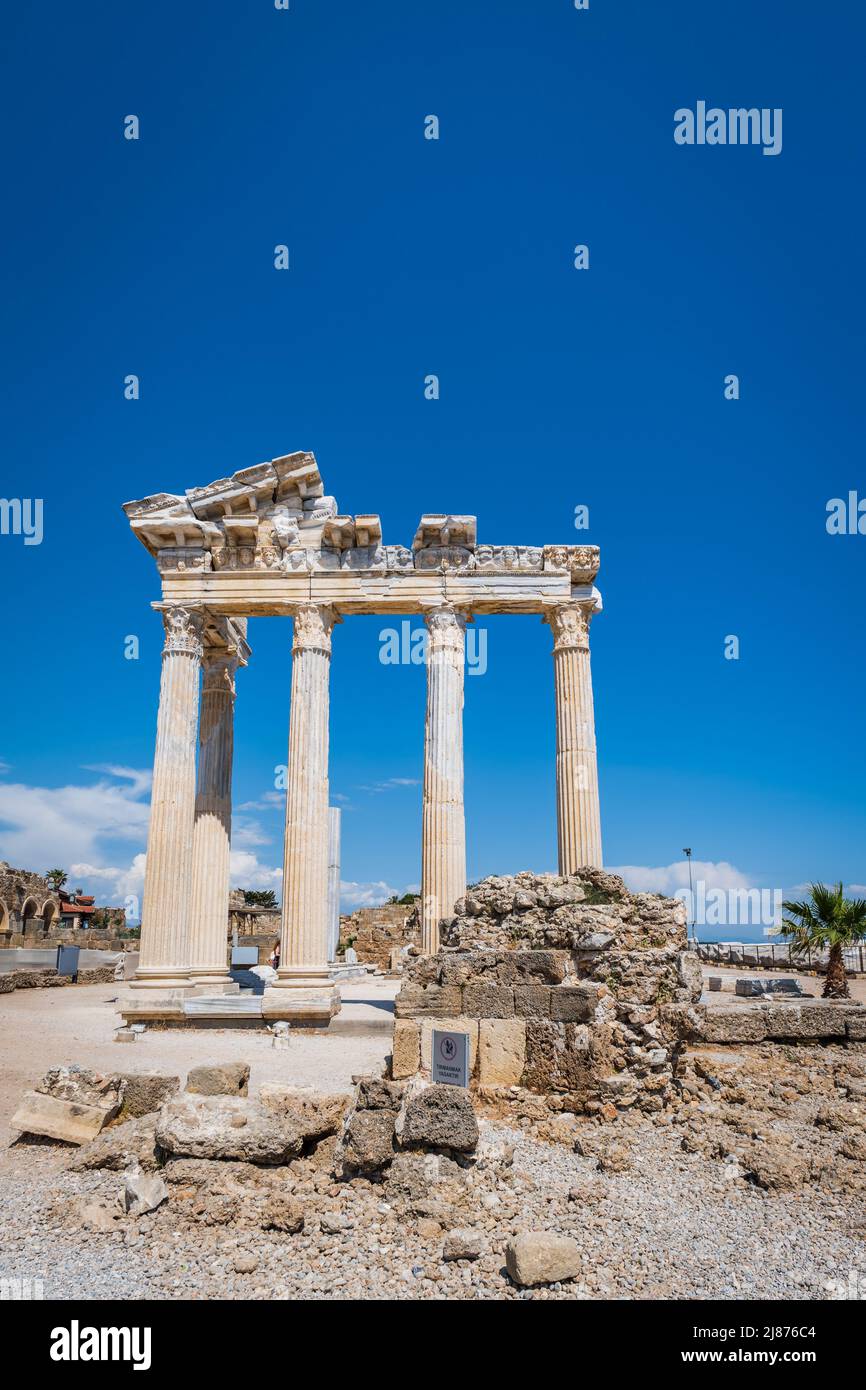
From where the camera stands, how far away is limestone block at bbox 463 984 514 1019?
9039 mm

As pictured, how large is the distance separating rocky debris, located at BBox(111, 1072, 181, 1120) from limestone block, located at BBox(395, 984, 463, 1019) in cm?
247

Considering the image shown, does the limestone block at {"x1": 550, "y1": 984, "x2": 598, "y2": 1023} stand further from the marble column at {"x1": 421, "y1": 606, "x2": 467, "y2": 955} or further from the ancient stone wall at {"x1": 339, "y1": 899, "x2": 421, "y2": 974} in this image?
the ancient stone wall at {"x1": 339, "y1": 899, "x2": 421, "y2": 974}

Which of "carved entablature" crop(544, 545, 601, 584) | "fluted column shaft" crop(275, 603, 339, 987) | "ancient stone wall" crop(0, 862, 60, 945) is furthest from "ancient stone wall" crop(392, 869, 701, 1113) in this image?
"ancient stone wall" crop(0, 862, 60, 945)

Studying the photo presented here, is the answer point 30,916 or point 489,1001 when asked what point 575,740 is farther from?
point 30,916

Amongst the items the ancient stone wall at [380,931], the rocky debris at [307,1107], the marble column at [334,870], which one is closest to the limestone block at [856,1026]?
the rocky debris at [307,1107]

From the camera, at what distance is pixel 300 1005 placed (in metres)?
17.3

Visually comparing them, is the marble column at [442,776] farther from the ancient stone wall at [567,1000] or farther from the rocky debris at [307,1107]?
the rocky debris at [307,1107]

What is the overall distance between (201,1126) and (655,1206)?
357cm

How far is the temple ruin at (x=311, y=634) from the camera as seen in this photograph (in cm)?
1894

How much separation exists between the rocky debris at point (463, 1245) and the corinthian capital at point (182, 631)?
16070 millimetres

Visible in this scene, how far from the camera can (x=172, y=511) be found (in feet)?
66.1
